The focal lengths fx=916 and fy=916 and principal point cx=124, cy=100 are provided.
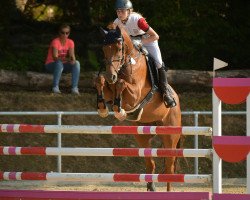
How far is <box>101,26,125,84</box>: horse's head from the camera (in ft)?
31.9

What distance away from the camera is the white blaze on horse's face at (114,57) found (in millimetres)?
9664

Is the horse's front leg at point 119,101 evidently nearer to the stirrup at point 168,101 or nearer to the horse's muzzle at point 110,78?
Result: the horse's muzzle at point 110,78

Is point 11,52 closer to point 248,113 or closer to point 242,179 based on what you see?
point 242,179

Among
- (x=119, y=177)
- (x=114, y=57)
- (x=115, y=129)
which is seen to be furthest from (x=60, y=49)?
(x=119, y=177)

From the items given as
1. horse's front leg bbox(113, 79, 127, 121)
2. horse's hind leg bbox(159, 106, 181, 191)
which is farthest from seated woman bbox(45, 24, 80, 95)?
horse's front leg bbox(113, 79, 127, 121)

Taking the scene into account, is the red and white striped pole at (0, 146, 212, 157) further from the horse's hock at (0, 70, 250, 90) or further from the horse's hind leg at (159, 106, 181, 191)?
the horse's hock at (0, 70, 250, 90)

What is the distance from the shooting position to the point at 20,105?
15.8 metres

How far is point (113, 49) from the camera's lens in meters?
9.81

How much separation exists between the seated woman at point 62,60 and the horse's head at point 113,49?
19.2 feet

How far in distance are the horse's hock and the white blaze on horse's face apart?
676cm

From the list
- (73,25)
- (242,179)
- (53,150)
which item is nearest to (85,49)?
(73,25)

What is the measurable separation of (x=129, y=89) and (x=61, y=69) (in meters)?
5.83

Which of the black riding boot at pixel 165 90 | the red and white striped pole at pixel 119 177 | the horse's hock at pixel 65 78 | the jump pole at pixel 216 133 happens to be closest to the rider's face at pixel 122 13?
the black riding boot at pixel 165 90

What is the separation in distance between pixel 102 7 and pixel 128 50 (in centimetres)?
845
